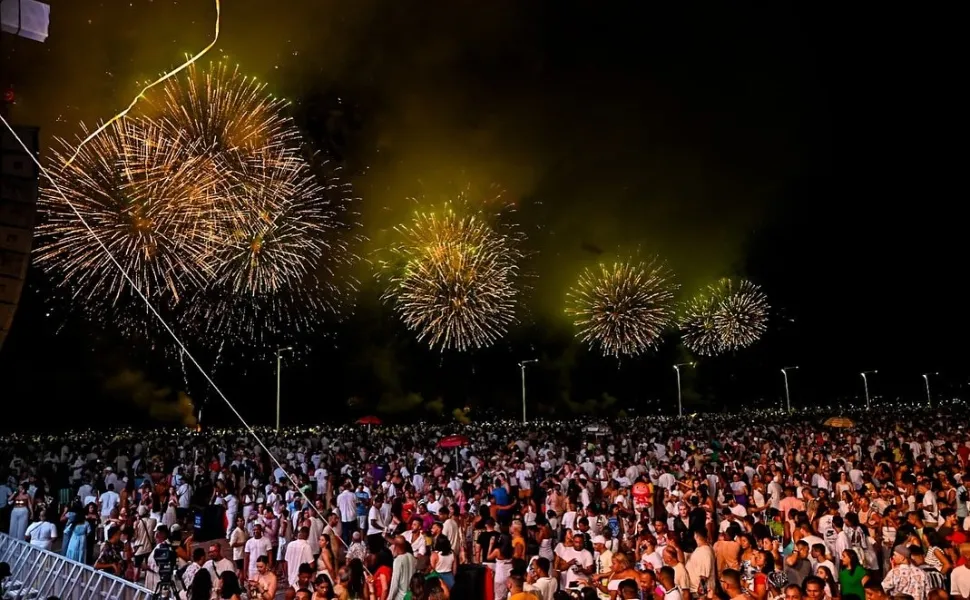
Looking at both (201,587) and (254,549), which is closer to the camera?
(201,587)

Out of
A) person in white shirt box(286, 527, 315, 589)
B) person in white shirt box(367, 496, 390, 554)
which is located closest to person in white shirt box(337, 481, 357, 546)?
person in white shirt box(367, 496, 390, 554)

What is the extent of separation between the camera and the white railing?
34.3ft

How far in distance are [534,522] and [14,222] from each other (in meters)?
10.8

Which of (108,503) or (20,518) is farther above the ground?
(108,503)

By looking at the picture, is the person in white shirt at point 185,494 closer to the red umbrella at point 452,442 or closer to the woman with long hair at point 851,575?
the red umbrella at point 452,442

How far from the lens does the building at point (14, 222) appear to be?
5.98 meters

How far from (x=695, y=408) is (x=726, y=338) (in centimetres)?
4237

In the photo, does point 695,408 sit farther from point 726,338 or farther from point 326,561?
point 326,561

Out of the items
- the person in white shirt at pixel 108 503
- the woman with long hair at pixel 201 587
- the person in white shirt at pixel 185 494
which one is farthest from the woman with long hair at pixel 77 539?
the woman with long hair at pixel 201 587

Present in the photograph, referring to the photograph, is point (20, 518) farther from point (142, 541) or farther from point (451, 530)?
point (451, 530)

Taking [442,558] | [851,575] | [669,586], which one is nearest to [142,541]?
[442,558]

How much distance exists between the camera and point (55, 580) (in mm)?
11562

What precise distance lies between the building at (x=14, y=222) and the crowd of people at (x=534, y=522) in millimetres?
4012

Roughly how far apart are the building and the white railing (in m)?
4.72
